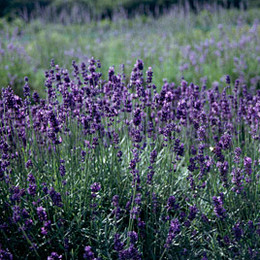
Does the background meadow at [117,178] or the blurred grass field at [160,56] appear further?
the blurred grass field at [160,56]

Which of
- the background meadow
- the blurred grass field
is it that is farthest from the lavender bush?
the blurred grass field

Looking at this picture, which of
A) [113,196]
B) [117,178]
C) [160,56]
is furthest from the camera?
[160,56]

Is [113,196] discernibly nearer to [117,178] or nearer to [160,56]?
[117,178]

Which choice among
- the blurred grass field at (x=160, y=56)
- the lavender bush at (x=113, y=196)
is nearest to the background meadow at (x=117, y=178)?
the lavender bush at (x=113, y=196)

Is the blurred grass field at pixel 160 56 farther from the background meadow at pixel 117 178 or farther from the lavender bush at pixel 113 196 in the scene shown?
the lavender bush at pixel 113 196

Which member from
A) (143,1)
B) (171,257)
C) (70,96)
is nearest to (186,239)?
(171,257)

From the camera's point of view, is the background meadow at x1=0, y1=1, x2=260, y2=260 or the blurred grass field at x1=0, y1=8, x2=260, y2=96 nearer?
the background meadow at x1=0, y1=1, x2=260, y2=260

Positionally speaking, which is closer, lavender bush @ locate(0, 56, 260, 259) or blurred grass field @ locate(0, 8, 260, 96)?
lavender bush @ locate(0, 56, 260, 259)

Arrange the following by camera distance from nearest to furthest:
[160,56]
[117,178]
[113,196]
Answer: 1. [113,196]
2. [117,178]
3. [160,56]

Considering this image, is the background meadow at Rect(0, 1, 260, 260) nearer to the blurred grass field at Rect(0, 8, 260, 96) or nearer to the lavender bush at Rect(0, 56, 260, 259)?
the lavender bush at Rect(0, 56, 260, 259)

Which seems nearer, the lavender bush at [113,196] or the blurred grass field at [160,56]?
the lavender bush at [113,196]

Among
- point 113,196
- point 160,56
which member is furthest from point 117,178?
point 160,56

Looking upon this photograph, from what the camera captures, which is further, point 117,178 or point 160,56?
point 160,56

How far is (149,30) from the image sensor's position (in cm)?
1357
